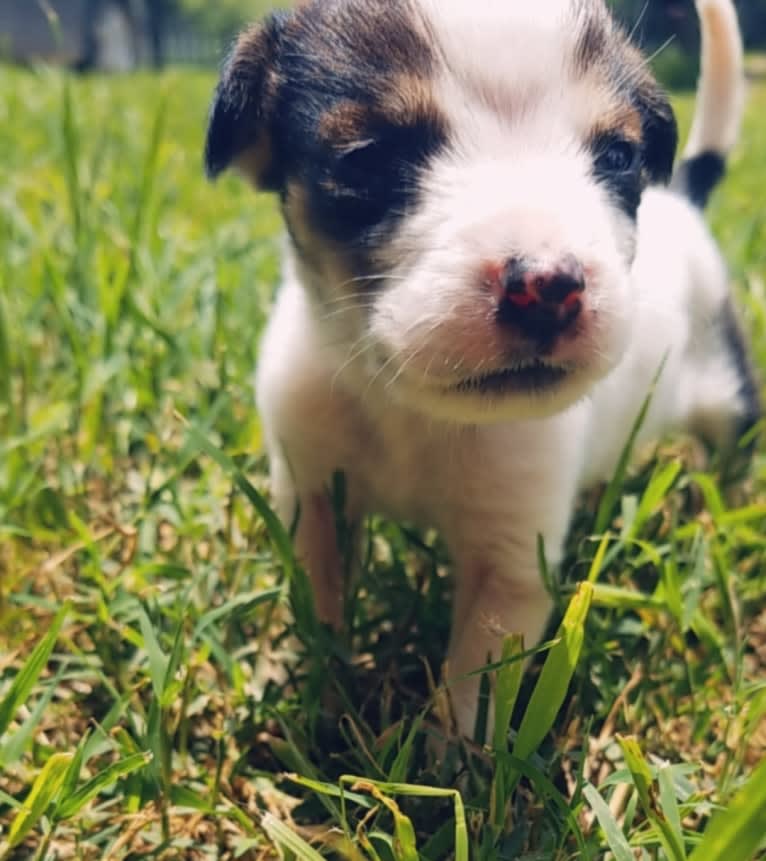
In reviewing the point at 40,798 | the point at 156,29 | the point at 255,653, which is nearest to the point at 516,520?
the point at 255,653

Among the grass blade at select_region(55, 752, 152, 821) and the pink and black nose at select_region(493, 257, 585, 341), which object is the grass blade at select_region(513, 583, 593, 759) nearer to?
the pink and black nose at select_region(493, 257, 585, 341)

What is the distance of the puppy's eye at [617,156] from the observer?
65.8 inches

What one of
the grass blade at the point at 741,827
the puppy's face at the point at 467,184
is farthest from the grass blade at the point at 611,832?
the puppy's face at the point at 467,184

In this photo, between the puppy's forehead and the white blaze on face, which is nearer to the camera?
the white blaze on face

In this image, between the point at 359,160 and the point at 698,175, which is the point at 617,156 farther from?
the point at 698,175

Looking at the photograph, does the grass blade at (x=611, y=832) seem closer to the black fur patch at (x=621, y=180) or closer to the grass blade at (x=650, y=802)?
the grass blade at (x=650, y=802)

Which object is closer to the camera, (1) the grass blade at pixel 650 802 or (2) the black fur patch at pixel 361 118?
(1) the grass blade at pixel 650 802

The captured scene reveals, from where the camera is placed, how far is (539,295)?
136cm

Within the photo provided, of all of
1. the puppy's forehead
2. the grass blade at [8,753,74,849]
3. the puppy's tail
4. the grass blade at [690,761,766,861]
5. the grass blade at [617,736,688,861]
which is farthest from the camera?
the puppy's tail

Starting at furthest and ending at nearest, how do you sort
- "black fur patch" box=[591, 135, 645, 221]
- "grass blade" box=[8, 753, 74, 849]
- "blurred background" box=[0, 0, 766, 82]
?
1. "blurred background" box=[0, 0, 766, 82]
2. "black fur patch" box=[591, 135, 645, 221]
3. "grass blade" box=[8, 753, 74, 849]

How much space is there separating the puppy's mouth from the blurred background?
2.93ft

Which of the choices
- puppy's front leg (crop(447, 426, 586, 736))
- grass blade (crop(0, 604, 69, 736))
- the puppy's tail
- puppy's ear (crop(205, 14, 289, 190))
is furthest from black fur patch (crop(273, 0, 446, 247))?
the puppy's tail

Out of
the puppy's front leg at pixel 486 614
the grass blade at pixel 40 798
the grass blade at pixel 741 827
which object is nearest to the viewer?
the grass blade at pixel 741 827

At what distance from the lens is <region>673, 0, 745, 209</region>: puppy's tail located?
2.49 m
